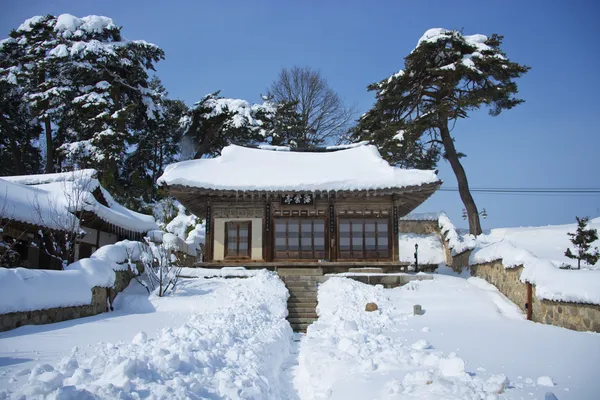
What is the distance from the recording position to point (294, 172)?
1980 centimetres

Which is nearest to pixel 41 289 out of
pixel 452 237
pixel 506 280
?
pixel 506 280

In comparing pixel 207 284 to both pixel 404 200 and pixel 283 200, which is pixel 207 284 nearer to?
pixel 283 200

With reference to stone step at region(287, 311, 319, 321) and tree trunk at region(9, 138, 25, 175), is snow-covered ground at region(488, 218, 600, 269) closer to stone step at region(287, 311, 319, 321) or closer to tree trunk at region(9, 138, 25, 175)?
stone step at region(287, 311, 319, 321)

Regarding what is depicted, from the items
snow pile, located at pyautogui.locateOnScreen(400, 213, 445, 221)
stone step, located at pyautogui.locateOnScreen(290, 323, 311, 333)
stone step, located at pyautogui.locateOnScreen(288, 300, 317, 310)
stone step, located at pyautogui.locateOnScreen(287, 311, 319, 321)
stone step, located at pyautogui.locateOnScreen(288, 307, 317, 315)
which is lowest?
stone step, located at pyautogui.locateOnScreen(290, 323, 311, 333)

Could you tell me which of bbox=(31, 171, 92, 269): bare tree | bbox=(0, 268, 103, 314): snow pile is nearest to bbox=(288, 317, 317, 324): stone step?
bbox=(0, 268, 103, 314): snow pile

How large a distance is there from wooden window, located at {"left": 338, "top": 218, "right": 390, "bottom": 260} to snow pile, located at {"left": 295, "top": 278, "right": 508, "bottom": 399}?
325 inches

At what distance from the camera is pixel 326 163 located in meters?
21.4

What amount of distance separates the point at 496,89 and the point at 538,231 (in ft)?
27.7

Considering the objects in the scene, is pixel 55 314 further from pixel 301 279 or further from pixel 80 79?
pixel 80 79

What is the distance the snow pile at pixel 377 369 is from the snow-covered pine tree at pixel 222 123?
74.8 feet

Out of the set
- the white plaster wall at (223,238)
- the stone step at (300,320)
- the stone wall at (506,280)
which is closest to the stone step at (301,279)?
the stone step at (300,320)

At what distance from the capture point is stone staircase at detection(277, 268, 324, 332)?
41.1 feet

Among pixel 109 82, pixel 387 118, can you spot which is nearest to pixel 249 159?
pixel 387 118

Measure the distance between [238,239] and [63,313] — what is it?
9.87 meters
